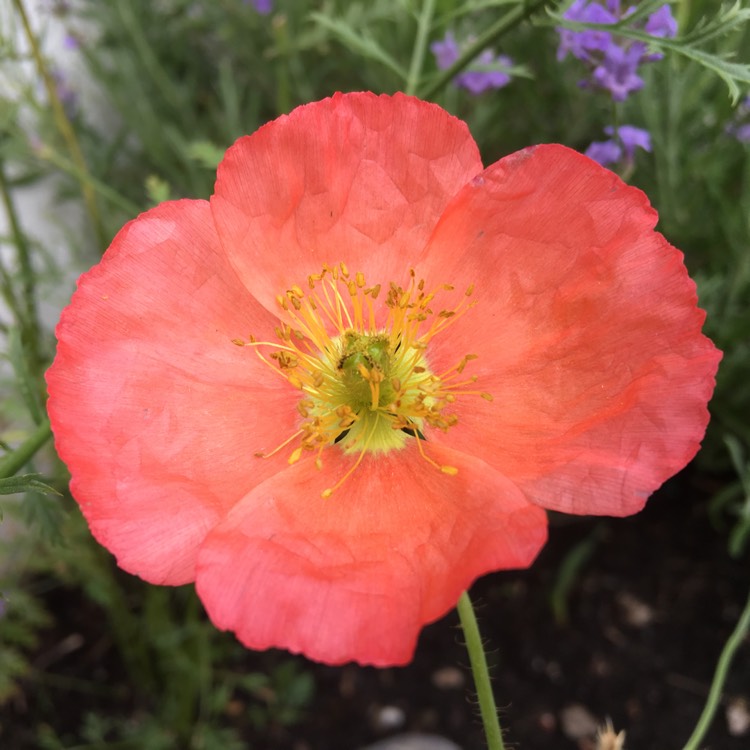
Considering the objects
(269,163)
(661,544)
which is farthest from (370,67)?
(661,544)

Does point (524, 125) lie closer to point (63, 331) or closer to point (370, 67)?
point (370, 67)

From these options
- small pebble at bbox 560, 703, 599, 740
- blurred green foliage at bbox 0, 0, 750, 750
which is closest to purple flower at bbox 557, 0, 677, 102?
blurred green foliage at bbox 0, 0, 750, 750

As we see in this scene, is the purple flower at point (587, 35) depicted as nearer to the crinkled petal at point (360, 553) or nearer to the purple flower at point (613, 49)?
the purple flower at point (613, 49)

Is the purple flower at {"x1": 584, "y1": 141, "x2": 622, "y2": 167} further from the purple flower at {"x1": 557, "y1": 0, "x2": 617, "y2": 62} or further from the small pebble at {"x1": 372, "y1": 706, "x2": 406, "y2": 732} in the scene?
the small pebble at {"x1": 372, "y1": 706, "x2": 406, "y2": 732}

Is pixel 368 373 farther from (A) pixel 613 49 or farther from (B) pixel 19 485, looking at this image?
(A) pixel 613 49

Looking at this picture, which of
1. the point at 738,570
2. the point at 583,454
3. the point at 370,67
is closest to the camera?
the point at 583,454

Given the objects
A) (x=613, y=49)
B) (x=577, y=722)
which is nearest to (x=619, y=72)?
(x=613, y=49)
